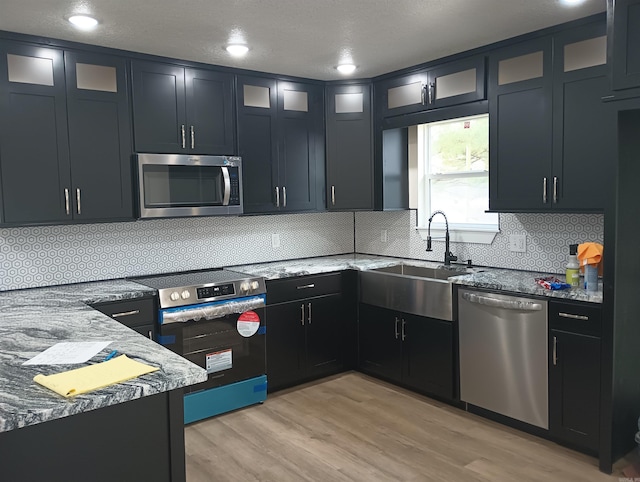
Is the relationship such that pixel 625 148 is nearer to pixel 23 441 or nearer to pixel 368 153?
pixel 368 153

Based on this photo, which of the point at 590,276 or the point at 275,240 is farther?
the point at 275,240

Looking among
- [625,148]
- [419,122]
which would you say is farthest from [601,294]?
[419,122]

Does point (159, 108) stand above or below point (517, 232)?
above

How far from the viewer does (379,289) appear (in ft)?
13.4

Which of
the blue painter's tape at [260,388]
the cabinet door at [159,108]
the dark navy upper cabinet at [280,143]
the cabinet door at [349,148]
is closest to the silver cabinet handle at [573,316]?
the cabinet door at [349,148]

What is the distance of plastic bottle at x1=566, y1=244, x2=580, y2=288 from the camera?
3102 millimetres

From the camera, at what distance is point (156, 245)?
3986mm

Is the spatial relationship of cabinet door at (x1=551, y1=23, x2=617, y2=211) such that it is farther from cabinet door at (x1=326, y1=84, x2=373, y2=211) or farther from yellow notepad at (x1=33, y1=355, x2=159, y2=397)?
yellow notepad at (x1=33, y1=355, x2=159, y2=397)

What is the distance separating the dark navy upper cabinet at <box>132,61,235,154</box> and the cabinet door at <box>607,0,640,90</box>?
8.05 feet

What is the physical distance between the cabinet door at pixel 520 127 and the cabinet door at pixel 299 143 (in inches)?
57.2

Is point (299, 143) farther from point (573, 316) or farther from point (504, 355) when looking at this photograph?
point (573, 316)

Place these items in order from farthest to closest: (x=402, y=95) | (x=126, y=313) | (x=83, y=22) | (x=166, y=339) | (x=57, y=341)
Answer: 1. (x=402, y=95)
2. (x=166, y=339)
3. (x=126, y=313)
4. (x=83, y=22)
5. (x=57, y=341)

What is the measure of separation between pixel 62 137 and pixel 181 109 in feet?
2.61

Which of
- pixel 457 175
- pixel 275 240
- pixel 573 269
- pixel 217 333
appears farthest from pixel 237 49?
pixel 573 269
